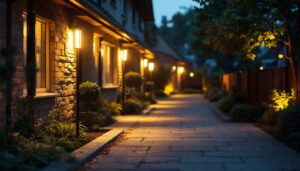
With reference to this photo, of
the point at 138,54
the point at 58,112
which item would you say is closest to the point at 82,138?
the point at 58,112

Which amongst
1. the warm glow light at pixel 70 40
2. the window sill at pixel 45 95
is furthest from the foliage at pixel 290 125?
the warm glow light at pixel 70 40

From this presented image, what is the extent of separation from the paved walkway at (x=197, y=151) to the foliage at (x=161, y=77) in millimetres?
20872

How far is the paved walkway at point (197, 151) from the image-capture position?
19.5 ft

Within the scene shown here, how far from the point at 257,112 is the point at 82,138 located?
22.0ft

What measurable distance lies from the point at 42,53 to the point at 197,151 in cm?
417

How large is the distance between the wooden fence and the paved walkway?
1652mm

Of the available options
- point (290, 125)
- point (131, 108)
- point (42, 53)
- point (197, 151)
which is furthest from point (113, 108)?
point (290, 125)

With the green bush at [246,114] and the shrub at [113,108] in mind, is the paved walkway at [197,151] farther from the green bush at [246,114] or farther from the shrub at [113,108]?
the shrub at [113,108]

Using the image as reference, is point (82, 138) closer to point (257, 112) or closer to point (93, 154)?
point (93, 154)

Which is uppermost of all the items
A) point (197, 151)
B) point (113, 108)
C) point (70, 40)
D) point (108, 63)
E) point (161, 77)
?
point (70, 40)

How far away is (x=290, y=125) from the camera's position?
25.7ft

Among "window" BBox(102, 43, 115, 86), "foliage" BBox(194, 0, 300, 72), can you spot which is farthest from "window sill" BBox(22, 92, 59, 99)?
"window" BBox(102, 43, 115, 86)

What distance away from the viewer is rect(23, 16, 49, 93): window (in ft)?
26.6

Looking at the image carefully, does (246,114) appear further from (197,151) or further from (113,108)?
(197,151)
